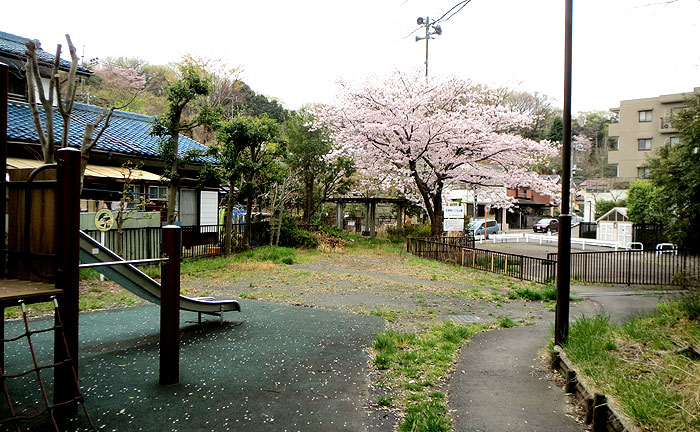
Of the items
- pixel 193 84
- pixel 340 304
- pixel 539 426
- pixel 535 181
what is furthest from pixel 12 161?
pixel 535 181

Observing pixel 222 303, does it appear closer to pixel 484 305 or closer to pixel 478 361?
pixel 478 361

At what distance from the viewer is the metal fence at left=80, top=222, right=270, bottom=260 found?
12.7m

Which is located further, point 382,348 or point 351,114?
point 351,114

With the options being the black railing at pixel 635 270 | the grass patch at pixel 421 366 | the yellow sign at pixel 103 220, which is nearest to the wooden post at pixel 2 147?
the grass patch at pixel 421 366

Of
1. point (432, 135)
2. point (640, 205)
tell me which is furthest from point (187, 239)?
point (640, 205)

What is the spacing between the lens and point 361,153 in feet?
64.8

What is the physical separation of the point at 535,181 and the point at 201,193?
1449 cm

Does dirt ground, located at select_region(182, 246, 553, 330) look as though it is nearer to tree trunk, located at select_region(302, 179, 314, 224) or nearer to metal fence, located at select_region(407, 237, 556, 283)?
metal fence, located at select_region(407, 237, 556, 283)

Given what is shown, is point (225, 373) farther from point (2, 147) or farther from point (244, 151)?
point (244, 151)

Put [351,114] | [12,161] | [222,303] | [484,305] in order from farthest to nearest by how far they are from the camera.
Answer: [351,114]
[12,161]
[484,305]
[222,303]

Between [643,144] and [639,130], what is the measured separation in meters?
1.23

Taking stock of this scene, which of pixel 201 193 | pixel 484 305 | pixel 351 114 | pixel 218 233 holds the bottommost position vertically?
pixel 484 305

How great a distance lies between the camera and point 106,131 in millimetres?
15234

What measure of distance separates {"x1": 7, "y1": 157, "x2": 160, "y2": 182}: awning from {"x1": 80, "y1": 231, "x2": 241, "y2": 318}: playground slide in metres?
6.72
